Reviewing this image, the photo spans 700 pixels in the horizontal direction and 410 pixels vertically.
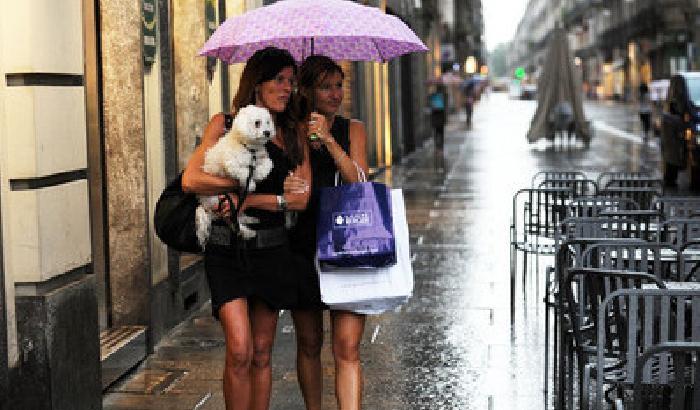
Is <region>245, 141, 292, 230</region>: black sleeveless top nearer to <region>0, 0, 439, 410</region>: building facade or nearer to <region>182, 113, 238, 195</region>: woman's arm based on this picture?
<region>182, 113, 238, 195</region>: woman's arm

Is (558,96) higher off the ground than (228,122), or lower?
higher

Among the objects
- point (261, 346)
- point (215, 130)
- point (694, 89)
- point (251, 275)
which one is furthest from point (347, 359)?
point (694, 89)

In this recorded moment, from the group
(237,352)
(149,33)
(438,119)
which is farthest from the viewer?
(438,119)

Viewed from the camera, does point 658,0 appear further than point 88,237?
Yes

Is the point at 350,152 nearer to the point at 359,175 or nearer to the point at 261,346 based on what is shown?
the point at 359,175

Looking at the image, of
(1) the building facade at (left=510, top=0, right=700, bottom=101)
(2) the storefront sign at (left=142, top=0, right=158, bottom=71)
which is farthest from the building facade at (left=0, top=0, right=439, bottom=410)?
(1) the building facade at (left=510, top=0, right=700, bottom=101)

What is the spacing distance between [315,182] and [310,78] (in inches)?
17.2

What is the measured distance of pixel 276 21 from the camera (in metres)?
5.59

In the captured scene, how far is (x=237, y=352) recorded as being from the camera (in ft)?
17.0

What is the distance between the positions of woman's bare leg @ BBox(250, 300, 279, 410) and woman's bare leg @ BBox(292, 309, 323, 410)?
0.15m

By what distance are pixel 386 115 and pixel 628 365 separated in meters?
23.2

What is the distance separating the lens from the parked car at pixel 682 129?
68.0ft

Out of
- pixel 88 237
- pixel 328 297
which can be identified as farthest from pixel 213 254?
pixel 88 237

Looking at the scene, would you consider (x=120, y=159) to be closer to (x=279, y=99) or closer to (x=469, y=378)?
(x=469, y=378)
